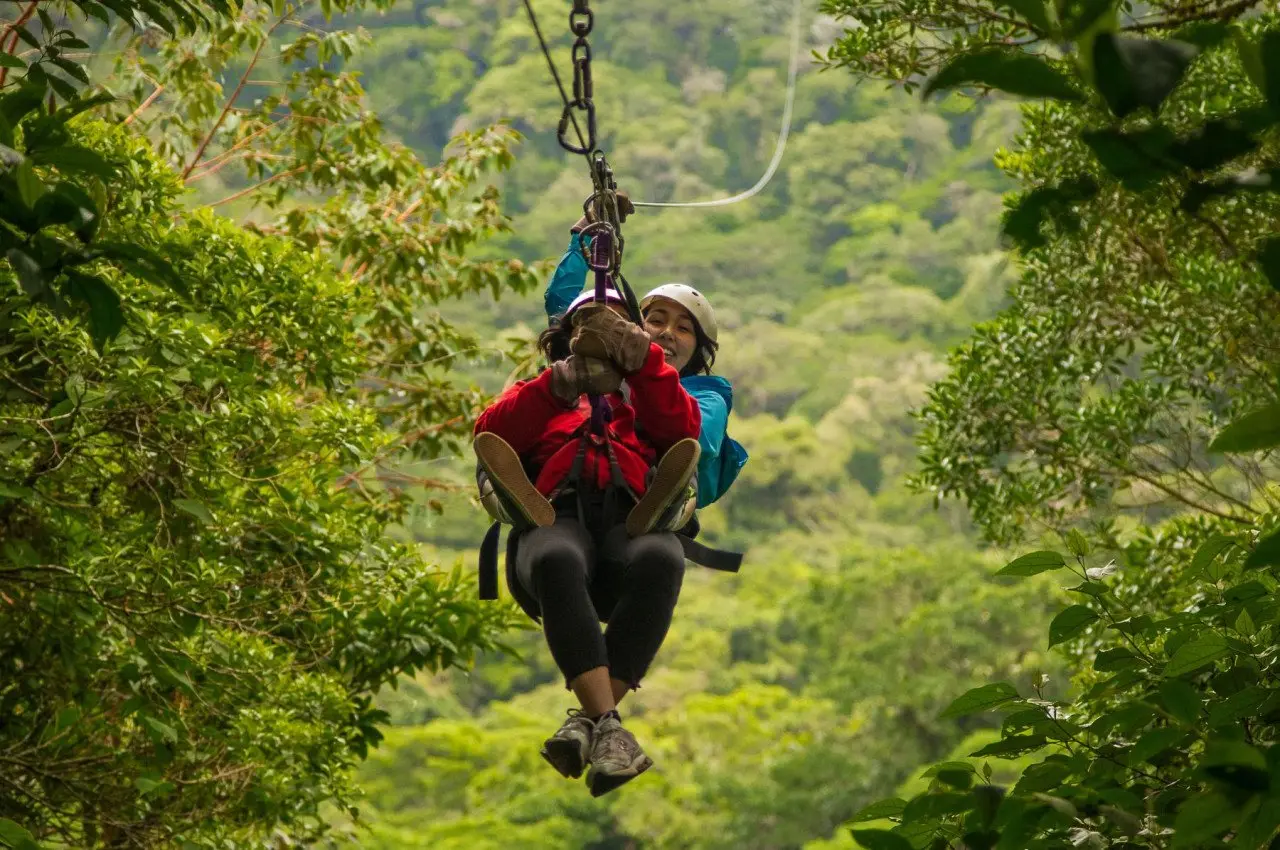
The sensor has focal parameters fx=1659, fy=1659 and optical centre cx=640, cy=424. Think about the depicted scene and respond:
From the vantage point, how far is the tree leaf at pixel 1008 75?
2.97ft

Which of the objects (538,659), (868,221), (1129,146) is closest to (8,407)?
(1129,146)

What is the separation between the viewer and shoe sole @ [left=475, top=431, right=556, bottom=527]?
Answer: 9.17 feet

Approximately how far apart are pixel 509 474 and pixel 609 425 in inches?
10.0

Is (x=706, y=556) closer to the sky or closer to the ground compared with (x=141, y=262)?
closer to the sky

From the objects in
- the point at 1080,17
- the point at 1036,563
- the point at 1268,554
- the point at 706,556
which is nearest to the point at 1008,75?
the point at 1080,17

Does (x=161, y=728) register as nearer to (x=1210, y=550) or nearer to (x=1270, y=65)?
(x=1210, y=550)

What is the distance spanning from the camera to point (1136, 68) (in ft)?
2.87

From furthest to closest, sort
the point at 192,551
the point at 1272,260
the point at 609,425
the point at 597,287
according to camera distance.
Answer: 1. the point at 192,551
2. the point at 609,425
3. the point at 597,287
4. the point at 1272,260

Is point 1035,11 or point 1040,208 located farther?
point 1040,208

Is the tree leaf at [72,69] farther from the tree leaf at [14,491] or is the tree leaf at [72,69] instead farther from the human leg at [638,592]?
the human leg at [638,592]

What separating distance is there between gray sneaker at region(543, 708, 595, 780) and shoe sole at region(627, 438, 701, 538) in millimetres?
363

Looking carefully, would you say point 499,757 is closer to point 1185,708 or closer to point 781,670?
point 781,670

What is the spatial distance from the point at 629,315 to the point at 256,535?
5.59 feet

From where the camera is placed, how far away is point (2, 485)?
279 centimetres
